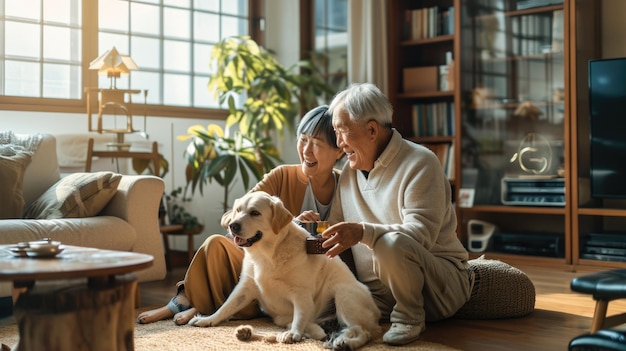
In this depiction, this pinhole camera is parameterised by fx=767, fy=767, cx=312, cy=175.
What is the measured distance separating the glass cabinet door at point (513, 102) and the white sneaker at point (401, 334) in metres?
2.46

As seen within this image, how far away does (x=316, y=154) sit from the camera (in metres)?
2.95

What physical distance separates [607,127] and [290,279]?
2.65m

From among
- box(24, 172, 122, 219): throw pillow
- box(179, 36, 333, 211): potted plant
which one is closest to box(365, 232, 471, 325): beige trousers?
box(24, 172, 122, 219): throw pillow

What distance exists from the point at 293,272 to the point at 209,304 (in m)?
0.49

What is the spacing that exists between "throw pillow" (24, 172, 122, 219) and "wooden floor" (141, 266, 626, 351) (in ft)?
1.67

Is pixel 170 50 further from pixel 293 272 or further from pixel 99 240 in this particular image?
pixel 293 272

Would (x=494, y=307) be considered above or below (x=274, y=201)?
below

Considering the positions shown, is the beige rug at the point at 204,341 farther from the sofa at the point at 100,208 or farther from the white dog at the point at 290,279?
the sofa at the point at 100,208

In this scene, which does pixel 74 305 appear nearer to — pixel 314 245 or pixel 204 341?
pixel 204 341

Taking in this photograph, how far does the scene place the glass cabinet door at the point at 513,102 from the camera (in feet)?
15.6

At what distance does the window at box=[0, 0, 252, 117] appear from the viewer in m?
4.56

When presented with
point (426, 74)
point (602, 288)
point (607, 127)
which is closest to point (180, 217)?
point (426, 74)

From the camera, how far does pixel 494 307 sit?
3.03m

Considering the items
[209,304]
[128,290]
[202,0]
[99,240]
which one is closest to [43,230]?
[99,240]
